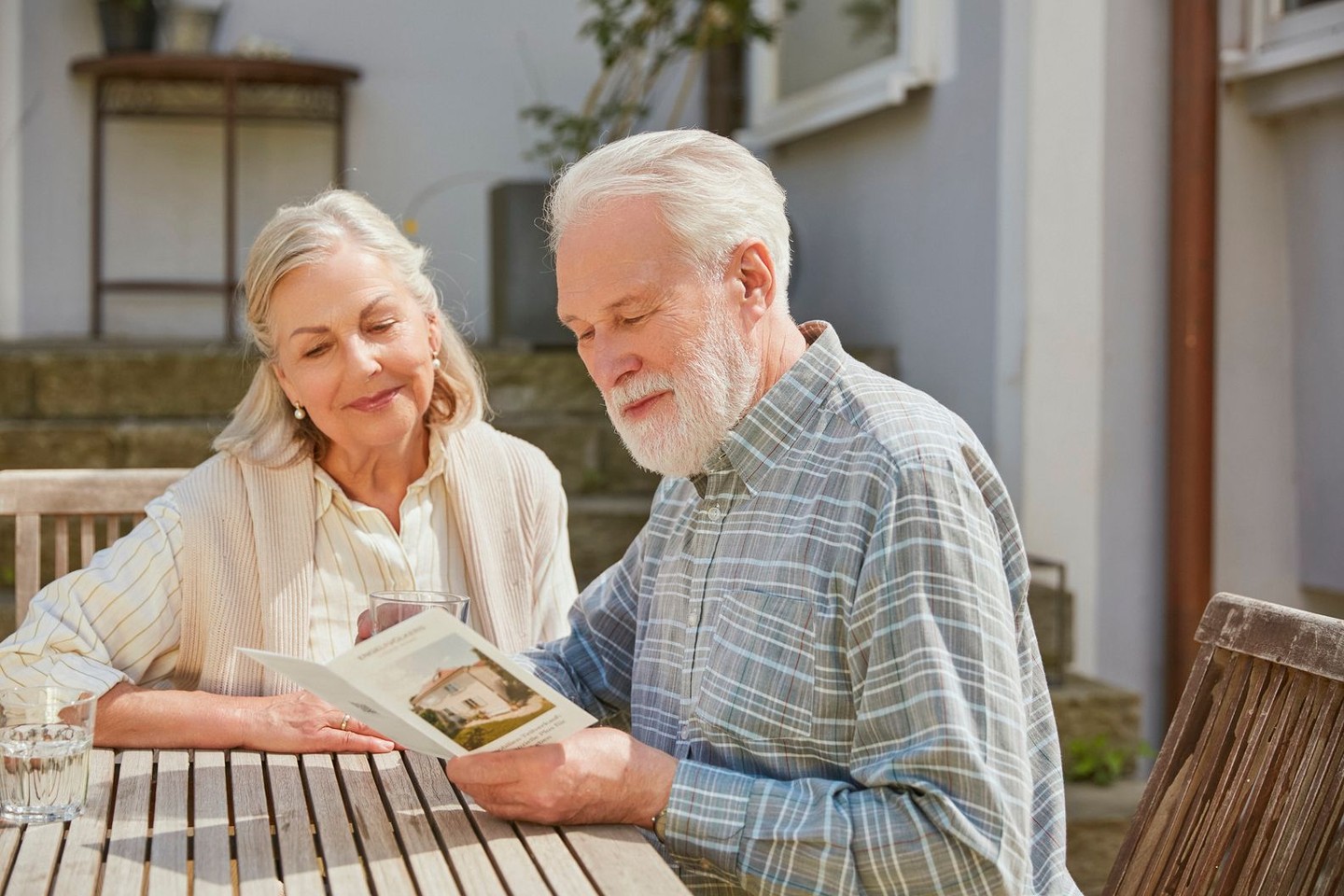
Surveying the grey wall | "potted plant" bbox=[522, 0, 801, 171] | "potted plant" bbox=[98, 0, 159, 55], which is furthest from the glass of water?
"potted plant" bbox=[98, 0, 159, 55]

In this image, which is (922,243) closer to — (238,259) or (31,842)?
(238,259)

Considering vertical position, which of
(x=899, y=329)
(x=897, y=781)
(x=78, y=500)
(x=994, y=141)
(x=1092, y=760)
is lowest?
(x=1092, y=760)

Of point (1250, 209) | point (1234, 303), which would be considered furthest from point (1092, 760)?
point (1250, 209)

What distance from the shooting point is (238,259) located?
23.5 ft

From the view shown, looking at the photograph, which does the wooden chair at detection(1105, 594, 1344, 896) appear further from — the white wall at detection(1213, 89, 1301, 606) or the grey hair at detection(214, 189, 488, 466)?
the white wall at detection(1213, 89, 1301, 606)

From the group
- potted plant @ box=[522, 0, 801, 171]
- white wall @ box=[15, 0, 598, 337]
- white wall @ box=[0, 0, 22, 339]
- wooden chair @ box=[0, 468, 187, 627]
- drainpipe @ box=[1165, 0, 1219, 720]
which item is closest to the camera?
wooden chair @ box=[0, 468, 187, 627]

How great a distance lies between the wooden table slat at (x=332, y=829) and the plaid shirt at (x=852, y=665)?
1.21ft

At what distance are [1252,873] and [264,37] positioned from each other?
623 centimetres

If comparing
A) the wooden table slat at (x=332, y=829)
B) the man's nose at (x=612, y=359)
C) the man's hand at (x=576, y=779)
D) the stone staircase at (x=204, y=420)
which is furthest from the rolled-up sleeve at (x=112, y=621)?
the stone staircase at (x=204, y=420)

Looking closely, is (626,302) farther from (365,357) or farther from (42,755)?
(42,755)

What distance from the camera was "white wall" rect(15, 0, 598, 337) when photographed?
696 centimetres

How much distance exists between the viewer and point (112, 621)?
236 cm

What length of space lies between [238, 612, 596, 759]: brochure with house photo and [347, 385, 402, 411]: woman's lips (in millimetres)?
910

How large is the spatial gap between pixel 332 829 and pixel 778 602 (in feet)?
1.96
